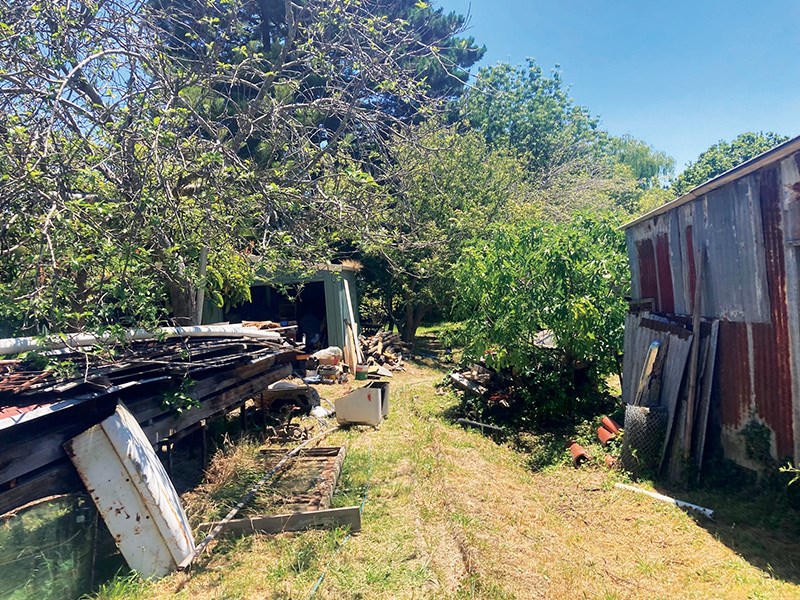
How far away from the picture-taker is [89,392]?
13.3 feet

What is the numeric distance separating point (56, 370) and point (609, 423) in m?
7.04

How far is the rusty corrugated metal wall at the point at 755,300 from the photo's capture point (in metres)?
4.59

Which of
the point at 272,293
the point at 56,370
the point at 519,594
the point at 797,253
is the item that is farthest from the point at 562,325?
the point at 272,293

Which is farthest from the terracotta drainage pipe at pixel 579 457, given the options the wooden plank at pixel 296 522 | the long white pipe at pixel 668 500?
the wooden plank at pixel 296 522

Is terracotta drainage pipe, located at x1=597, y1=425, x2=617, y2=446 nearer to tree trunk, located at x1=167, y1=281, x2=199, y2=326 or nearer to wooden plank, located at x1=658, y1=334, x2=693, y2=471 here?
wooden plank, located at x1=658, y1=334, x2=693, y2=471

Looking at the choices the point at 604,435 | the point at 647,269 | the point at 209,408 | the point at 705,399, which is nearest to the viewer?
the point at 705,399

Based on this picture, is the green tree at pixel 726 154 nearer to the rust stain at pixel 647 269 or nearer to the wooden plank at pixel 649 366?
the rust stain at pixel 647 269

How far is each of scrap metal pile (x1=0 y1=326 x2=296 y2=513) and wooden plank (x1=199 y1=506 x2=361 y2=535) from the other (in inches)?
46.0

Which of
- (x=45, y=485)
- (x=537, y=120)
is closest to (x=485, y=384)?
(x=45, y=485)

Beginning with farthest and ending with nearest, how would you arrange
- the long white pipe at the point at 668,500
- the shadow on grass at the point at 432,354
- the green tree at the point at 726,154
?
the green tree at the point at 726,154
the shadow on grass at the point at 432,354
the long white pipe at the point at 668,500

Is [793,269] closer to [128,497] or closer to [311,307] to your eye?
[128,497]

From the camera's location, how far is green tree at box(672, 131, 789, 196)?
957 inches

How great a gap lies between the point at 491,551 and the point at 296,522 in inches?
76.2

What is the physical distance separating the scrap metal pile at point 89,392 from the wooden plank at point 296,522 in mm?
1169
